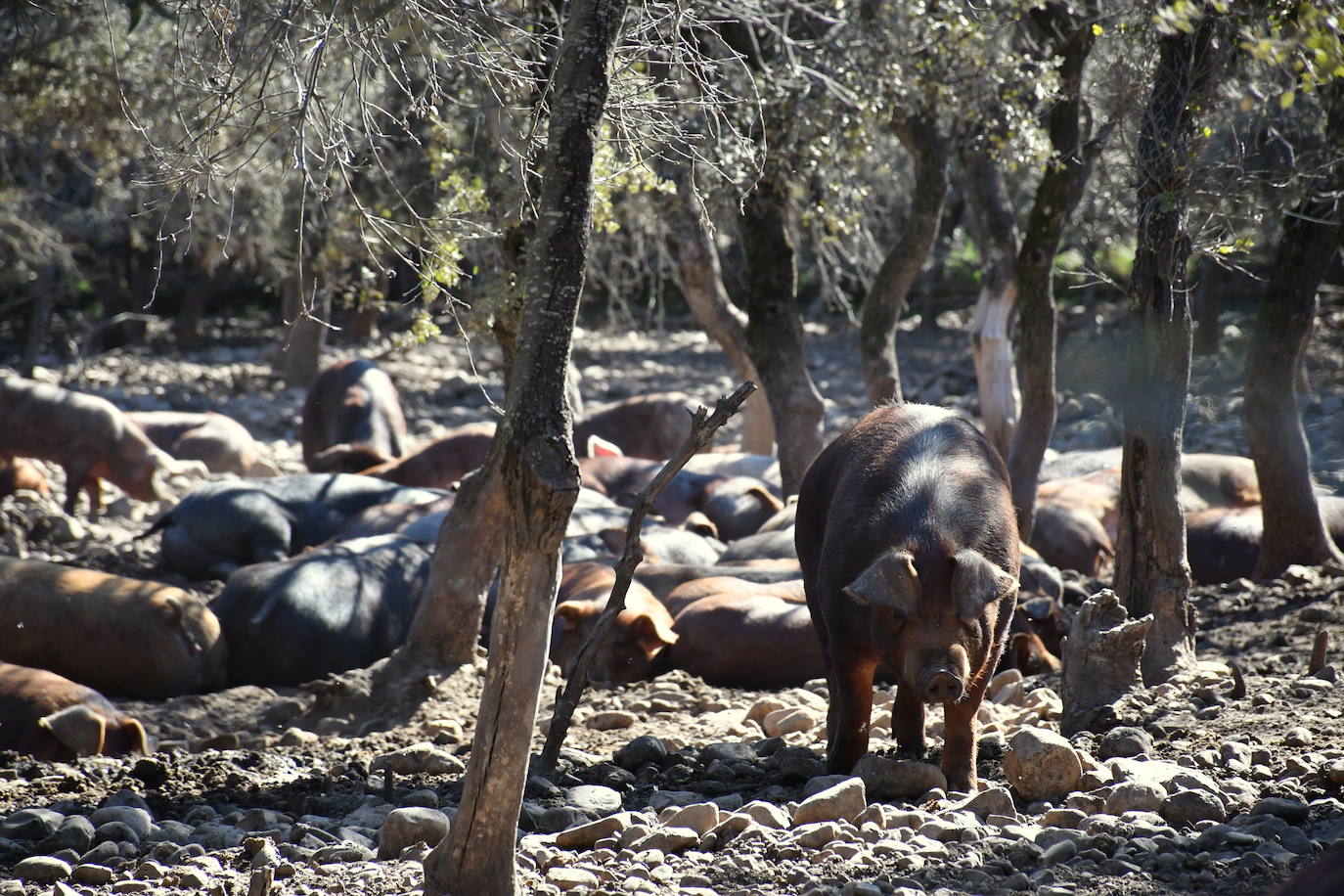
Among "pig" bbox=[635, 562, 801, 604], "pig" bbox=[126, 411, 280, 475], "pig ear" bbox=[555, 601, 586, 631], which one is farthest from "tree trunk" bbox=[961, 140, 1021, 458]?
"pig" bbox=[126, 411, 280, 475]

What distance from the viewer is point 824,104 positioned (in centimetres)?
901

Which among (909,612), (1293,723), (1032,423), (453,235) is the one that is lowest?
(1293,723)

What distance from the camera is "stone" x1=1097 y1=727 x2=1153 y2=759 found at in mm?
5176

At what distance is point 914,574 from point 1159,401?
2455mm

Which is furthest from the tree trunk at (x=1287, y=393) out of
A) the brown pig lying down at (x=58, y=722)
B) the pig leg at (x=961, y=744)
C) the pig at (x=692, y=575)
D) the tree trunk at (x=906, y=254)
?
the brown pig lying down at (x=58, y=722)

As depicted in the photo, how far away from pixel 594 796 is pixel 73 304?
26781 mm

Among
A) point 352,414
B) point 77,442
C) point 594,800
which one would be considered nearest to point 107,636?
point 594,800

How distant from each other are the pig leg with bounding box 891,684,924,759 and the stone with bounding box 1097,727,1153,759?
73 centimetres

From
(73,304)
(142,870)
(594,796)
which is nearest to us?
(142,870)

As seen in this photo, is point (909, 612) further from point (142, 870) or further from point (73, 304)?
point (73, 304)

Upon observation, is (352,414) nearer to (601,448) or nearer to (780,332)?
(601,448)

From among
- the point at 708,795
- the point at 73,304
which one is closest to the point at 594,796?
the point at 708,795

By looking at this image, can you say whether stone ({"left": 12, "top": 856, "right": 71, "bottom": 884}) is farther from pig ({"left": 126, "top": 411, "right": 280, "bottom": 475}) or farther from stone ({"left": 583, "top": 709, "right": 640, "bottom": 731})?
pig ({"left": 126, "top": 411, "right": 280, "bottom": 475})

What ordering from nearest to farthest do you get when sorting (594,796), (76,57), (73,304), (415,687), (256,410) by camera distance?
(594,796) < (415,687) < (76,57) < (256,410) < (73,304)
